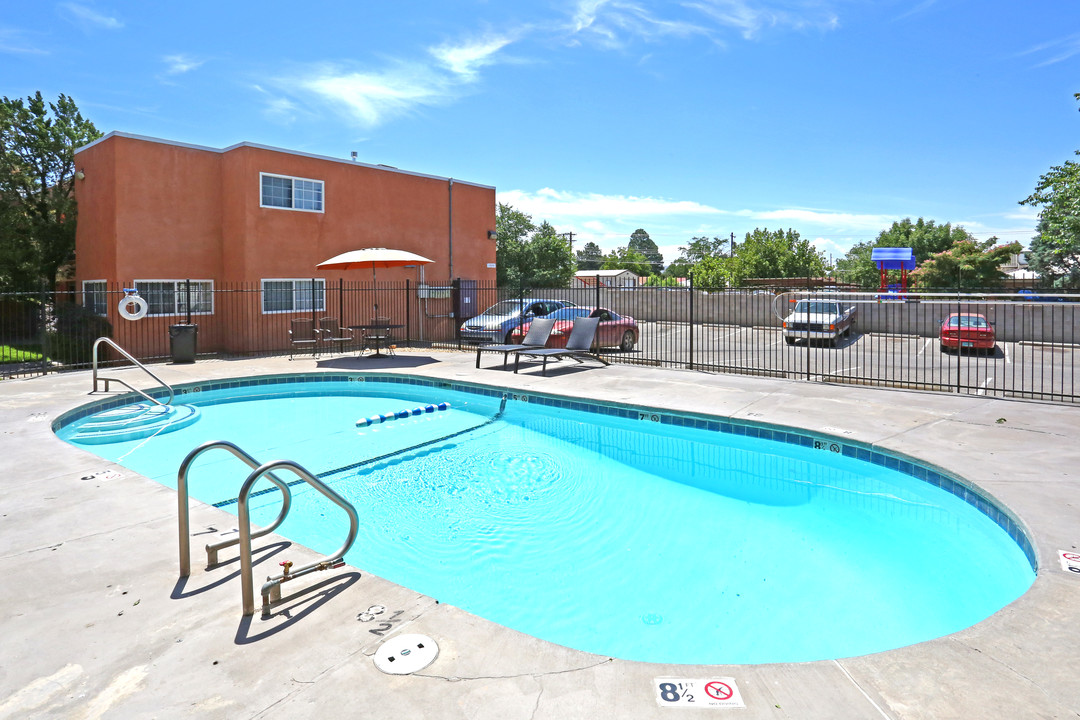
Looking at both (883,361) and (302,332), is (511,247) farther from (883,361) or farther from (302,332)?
(883,361)

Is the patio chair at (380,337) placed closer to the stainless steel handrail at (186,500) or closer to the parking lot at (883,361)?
the parking lot at (883,361)

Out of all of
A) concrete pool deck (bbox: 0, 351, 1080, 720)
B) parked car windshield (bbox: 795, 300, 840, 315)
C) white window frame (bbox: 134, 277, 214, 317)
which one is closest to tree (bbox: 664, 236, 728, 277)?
parked car windshield (bbox: 795, 300, 840, 315)

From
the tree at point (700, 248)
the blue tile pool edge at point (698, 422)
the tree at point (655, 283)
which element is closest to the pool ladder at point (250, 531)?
the blue tile pool edge at point (698, 422)

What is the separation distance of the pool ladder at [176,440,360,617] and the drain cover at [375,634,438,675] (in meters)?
0.72

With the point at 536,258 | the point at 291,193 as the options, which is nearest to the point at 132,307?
the point at 291,193

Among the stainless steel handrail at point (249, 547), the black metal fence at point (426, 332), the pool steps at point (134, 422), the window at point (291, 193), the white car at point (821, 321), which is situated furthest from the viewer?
the white car at point (821, 321)

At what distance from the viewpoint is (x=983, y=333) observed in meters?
16.6

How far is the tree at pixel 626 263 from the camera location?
259 ft

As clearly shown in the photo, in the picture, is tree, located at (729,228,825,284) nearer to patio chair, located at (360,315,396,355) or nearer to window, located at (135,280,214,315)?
patio chair, located at (360,315,396,355)

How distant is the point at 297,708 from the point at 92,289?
56.7 feet

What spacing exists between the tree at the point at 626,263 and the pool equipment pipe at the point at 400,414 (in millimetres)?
70623

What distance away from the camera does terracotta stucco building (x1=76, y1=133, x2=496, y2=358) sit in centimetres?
1405

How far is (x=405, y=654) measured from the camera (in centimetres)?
260

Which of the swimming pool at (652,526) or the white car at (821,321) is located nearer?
the swimming pool at (652,526)
